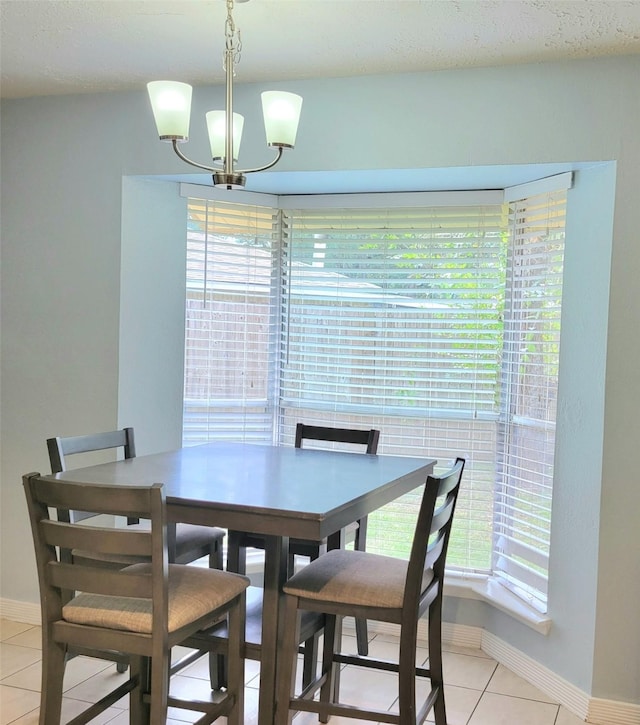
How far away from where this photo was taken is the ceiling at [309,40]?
2.45 meters

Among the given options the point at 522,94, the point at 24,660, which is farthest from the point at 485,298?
the point at 24,660

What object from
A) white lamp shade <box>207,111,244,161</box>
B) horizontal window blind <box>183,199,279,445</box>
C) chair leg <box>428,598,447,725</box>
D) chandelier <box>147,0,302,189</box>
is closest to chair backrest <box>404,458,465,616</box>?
chair leg <box>428,598,447,725</box>

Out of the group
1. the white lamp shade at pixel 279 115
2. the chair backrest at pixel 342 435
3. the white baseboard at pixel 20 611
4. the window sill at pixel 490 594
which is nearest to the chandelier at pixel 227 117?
the white lamp shade at pixel 279 115

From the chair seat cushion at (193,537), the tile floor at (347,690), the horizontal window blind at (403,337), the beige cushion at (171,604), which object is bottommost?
the tile floor at (347,690)

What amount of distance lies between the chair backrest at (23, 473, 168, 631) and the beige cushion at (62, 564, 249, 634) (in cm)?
6

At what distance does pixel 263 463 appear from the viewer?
8.82ft

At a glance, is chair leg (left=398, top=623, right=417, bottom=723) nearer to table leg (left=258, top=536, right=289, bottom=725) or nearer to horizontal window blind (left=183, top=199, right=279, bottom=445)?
table leg (left=258, top=536, right=289, bottom=725)

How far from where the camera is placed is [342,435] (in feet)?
10.5

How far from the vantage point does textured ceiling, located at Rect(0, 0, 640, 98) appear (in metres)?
2.44

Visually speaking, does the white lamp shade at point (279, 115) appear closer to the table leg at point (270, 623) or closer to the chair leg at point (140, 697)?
the table leg at point (270, 623)

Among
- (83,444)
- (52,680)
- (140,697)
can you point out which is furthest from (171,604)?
(83,444)

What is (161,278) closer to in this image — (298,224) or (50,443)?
(298,224)

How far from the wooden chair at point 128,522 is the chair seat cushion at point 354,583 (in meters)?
0.46

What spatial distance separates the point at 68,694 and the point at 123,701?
8.8 inches
